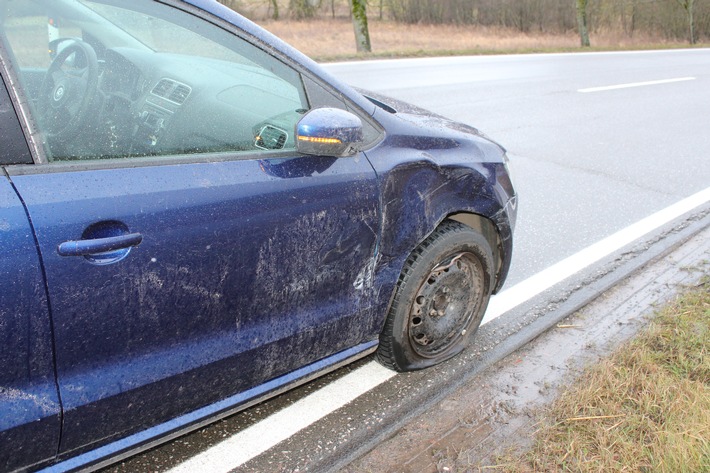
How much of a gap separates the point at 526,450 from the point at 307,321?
1001mm

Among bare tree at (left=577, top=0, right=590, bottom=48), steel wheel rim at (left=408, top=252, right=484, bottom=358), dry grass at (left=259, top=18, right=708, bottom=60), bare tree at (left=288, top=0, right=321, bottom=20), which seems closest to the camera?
steel wheel rim at (left=408, top=252, right=484, bottom=358)

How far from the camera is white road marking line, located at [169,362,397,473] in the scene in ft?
8.48

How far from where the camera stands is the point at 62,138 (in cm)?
198

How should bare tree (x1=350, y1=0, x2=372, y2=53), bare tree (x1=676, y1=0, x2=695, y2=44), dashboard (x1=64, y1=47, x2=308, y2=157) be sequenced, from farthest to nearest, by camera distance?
1. bare tree (x1=676, y1=0, x2=695, y2=44)
2. bare tree (x1=350, y1=0, x2=372, y2=53)
3. dashboard (x1=64, y1=47, x2=308, y2=157)

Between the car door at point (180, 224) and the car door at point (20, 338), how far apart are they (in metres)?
0.03

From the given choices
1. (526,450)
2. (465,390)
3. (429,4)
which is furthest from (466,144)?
(429,4)

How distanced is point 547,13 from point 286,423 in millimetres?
36916

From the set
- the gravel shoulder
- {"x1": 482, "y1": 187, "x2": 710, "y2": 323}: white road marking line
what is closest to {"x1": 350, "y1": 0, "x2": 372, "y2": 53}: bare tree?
{"x1": 482, "y1": 187, "x2": 710, "y2": 323}: white road marking line

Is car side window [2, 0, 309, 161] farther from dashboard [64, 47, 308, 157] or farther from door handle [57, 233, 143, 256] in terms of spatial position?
door handle [57, 233, 143, 256]

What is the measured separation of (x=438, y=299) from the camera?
308cm

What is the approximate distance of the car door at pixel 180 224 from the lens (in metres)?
1.93

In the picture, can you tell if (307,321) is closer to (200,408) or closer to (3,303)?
(200,408)

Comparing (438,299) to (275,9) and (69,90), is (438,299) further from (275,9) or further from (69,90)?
(275,9)

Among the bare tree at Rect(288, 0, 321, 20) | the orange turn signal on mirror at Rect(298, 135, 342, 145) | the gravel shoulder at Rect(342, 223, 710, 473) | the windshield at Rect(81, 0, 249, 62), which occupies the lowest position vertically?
the gravel shoulder at Rect(342, 223, 710, 473)
